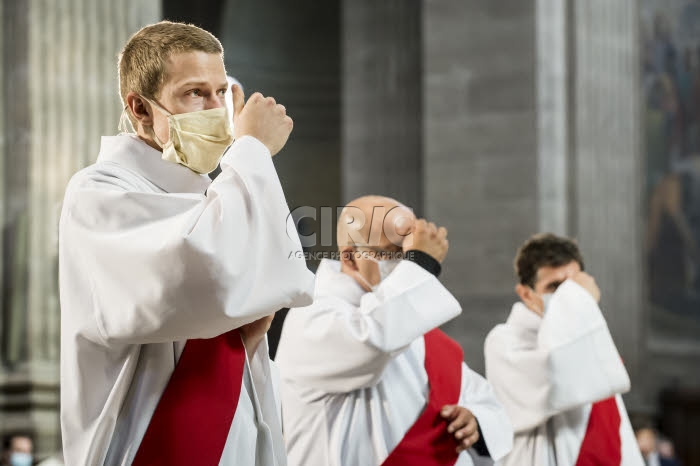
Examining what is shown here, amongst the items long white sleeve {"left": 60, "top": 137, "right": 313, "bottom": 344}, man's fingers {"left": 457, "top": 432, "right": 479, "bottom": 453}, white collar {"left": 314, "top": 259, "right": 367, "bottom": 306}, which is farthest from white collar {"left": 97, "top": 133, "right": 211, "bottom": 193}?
man's fingers {"left": 457, "top": 432, "right": 479, "bottom": 453}

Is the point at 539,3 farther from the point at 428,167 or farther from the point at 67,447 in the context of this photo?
the point at 67,447

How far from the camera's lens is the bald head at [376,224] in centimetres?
385

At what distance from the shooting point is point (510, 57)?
9898mm

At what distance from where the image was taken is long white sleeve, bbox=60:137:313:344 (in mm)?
2166

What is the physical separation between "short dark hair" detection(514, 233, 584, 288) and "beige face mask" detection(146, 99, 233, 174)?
95.7 inches

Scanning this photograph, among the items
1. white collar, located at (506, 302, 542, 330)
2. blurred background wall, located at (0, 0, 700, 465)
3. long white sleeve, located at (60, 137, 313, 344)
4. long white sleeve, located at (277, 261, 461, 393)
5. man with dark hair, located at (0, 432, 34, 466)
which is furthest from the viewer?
blurred background wall, located at (0, 0, 700, 465)

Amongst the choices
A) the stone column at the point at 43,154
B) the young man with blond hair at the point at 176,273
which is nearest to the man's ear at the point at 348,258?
the young man with blond hair at the point at 176,273

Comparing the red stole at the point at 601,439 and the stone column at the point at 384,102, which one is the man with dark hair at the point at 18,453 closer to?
the red stole at the point at 601,439

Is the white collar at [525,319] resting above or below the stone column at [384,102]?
below

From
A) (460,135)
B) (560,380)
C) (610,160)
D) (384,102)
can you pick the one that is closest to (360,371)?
(560,380)

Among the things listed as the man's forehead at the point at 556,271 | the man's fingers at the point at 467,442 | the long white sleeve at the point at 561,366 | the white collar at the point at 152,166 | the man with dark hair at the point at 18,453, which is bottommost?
the man with dark hair at the point at 18,453

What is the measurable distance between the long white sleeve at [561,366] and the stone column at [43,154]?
4417mm

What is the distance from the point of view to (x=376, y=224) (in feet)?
12.7

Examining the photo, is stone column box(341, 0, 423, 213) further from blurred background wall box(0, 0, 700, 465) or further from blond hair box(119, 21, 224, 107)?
blond hair box(119, 21, 224, 107)
